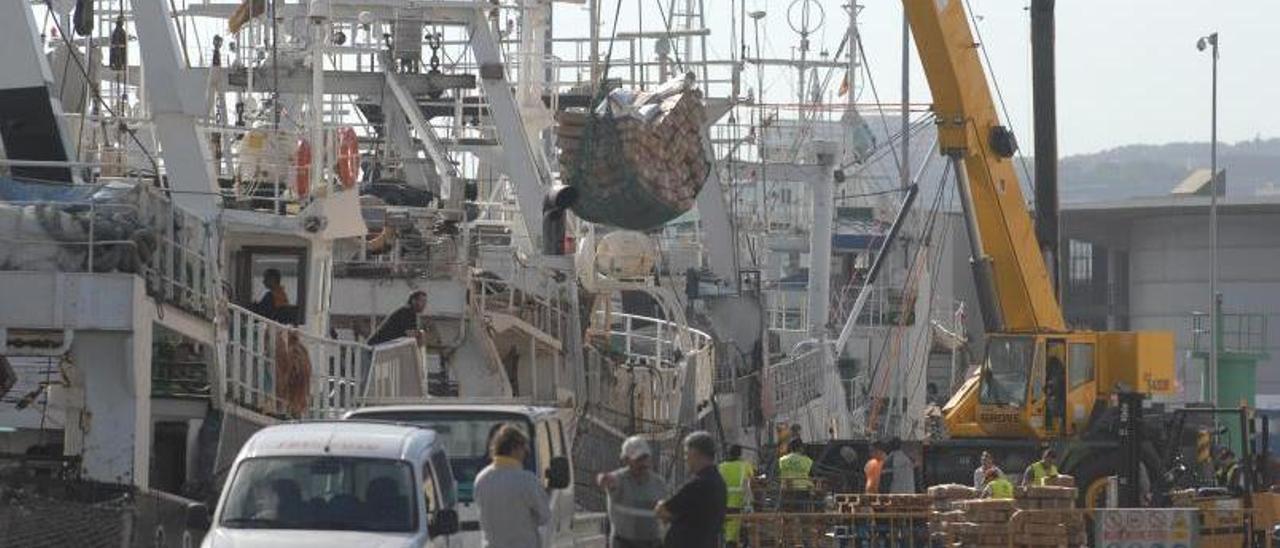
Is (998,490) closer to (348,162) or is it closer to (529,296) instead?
(348,162)

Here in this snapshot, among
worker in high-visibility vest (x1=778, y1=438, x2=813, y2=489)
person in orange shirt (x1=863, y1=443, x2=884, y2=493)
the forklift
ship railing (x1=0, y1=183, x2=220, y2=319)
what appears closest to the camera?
ship railing (x1=0, y1=183, x2=220, y2=319)

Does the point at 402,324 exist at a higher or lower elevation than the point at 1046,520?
higher

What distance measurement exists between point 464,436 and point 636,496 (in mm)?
2206

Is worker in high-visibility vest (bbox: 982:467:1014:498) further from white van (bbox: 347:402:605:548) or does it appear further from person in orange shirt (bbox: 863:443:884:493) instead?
white van (bbox: 347:402:605:548)

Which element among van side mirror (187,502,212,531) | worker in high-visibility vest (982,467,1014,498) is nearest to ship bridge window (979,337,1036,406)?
worker in high-visibility vest (982,467,1014,498)

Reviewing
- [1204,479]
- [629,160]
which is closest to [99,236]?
[629,160]

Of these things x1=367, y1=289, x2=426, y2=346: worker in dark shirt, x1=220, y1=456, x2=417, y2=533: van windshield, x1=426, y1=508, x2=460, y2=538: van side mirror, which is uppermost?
x1=367, y1=289, x2=426, y2=346: worker in dark shirt

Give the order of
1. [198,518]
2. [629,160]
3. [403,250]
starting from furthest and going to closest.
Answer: [403,250]
[629,160]
[198,518]

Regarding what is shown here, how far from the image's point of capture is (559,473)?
59.7 feet

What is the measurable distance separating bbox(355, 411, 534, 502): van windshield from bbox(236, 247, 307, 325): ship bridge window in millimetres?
7073

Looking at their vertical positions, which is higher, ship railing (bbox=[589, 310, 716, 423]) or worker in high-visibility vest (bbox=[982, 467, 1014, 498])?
ship railing (bbox=[589, 310, 716, 423])

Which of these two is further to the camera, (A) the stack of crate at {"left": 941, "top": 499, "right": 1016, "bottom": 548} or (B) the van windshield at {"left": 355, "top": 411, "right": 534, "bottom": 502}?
(A) the stack of crate at {"left": 941, "top": 499, "right": 1016, "bottom": 548}

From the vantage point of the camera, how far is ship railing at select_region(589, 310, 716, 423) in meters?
33.7

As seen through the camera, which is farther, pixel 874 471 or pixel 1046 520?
pixel 874 471
